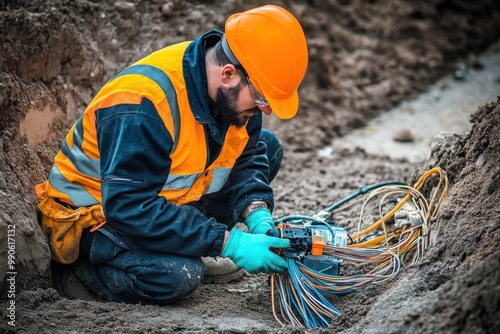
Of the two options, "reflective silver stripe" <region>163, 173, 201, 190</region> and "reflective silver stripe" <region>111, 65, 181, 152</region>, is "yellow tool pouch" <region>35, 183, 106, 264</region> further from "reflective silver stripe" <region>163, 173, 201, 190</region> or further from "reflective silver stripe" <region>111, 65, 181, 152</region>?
"reflective silver stripe" <region>111, 65, 181, 152</region>

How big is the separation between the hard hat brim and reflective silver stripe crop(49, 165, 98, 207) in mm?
1032

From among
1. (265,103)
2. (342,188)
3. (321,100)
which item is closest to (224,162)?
(265,103)

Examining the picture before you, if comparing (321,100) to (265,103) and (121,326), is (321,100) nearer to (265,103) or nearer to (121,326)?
(265,103)

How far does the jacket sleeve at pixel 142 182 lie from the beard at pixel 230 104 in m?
0.34

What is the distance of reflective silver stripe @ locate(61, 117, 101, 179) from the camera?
336 centimetres

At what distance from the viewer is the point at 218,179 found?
3699 mm

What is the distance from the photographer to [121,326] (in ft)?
9.98

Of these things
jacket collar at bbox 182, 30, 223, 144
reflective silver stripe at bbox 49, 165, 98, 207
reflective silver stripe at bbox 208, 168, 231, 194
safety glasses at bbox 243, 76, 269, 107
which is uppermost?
jacket collar at bbox 182, 30, 223, 144

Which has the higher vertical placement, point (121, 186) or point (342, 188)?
point (121, 186)

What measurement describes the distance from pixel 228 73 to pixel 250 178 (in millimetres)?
783

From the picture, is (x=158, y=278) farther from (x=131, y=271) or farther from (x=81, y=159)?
(x=81, y=159)

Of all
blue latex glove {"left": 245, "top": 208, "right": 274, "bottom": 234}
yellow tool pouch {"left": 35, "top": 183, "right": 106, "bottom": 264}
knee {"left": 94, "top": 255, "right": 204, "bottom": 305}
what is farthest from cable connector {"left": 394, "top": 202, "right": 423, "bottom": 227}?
yellow tool pouch {"left": 35, "top": 183, "right": 106, "bottom": 264}

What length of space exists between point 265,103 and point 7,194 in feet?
4.50

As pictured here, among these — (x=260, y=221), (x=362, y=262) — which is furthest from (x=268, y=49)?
(x=362, y=262)
